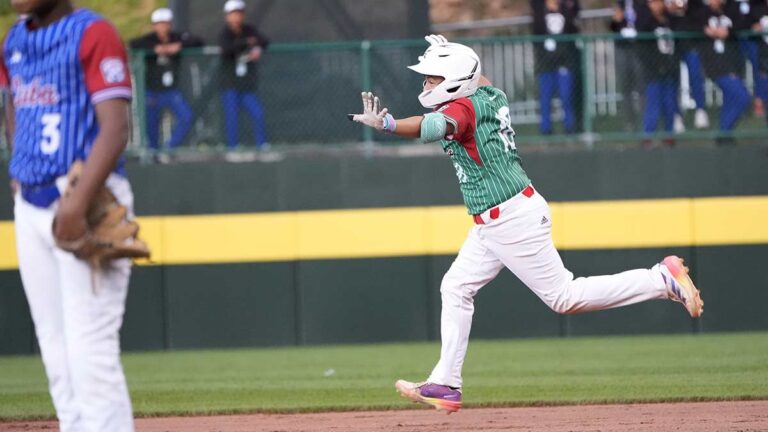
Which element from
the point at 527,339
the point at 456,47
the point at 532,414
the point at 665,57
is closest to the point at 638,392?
the point at 532,414

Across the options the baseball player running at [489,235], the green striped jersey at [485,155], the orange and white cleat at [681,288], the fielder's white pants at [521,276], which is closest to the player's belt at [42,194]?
the baseball player running at [489,235]

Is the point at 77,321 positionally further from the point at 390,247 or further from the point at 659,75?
the point at 659,75

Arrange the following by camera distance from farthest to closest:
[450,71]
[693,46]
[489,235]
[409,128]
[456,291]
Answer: [693,46], [456,291], [489,235], [450,71], [409,128]

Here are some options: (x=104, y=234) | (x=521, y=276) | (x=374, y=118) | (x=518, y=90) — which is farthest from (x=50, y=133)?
(x=518, y=90)

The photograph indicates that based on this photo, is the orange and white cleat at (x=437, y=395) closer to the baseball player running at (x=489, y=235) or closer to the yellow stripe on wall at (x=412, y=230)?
the baseball player running at (x=489, y=235)

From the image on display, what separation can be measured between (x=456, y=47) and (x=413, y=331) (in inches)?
260

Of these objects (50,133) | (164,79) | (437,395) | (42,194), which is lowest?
(437,395)

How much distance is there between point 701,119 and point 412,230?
3339mm

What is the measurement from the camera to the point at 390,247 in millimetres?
13914

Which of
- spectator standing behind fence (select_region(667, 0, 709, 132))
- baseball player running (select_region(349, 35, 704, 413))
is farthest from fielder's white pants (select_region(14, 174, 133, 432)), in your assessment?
spectator standing behind fence (select_region(667, 0, 709, 132))

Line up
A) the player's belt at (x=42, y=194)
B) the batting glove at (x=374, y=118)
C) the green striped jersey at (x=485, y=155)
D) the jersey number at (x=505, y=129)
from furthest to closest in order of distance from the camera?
the jersey number at (x=505, y=129)
the green striped jersey at (x=485, y=155)
the batting glove at (x=374, y=118)
the player's belt at (x=42, y=194)

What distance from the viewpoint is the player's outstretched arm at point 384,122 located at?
7.18 meters

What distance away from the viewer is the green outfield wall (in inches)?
548

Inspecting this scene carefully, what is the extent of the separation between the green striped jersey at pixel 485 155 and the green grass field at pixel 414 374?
2180 millimetres
